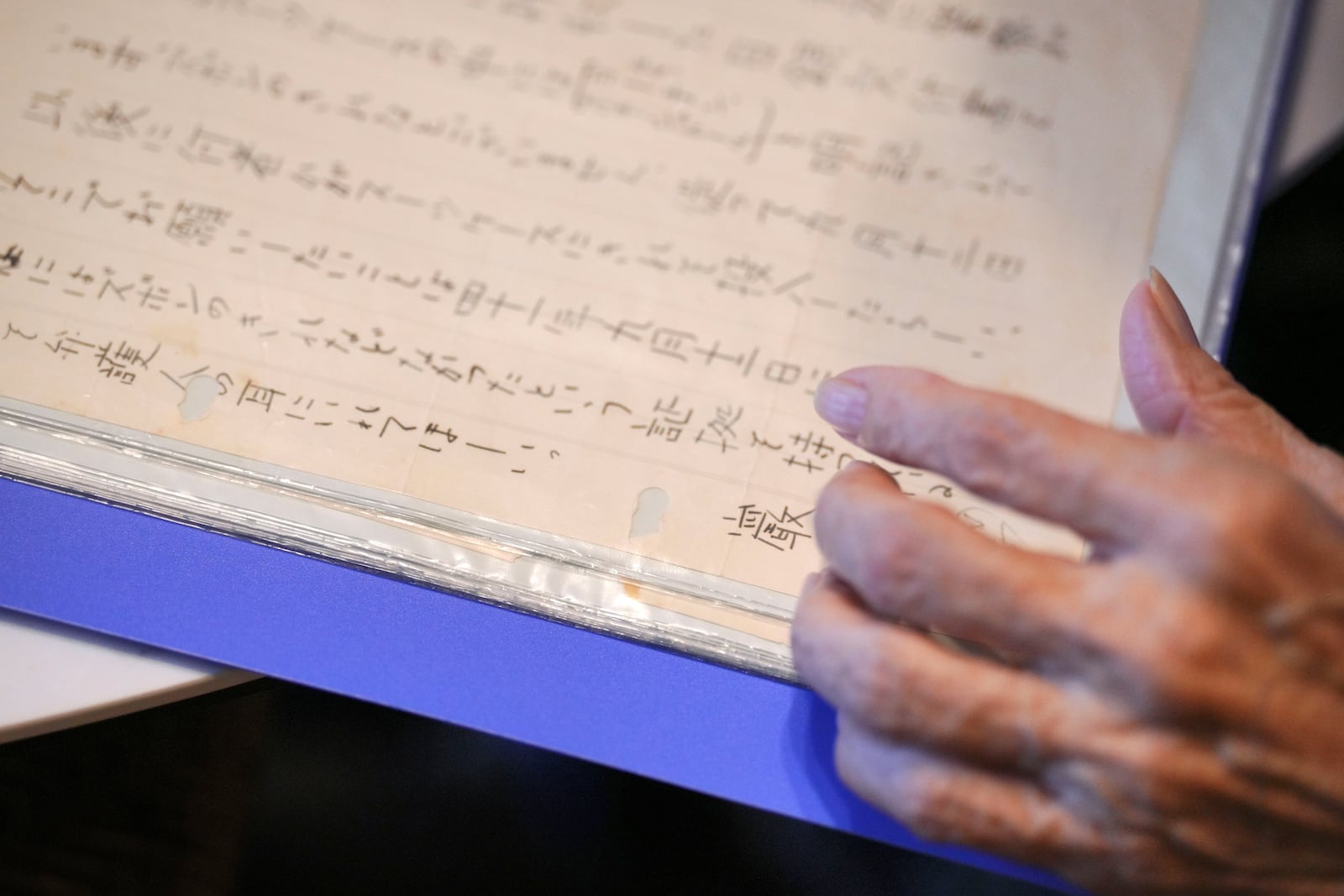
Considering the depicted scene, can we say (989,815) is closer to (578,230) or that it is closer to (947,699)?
(947,699)

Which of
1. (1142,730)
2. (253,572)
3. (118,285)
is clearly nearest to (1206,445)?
(1142,730)

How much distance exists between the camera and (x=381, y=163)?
48cm

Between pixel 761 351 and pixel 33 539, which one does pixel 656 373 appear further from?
pixel 33 539

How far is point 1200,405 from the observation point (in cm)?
35

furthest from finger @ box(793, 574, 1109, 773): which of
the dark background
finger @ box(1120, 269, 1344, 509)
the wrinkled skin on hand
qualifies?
the dark background

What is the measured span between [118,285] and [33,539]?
13 centimetres

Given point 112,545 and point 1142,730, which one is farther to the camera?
point 112,545

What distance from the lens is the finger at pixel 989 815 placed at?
11.1 inches

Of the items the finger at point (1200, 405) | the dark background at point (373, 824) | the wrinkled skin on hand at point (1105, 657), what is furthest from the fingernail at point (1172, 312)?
the dark background at point (373, 824)

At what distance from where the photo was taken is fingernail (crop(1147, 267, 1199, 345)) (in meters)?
0.37

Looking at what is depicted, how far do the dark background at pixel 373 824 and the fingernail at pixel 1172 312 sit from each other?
35cm

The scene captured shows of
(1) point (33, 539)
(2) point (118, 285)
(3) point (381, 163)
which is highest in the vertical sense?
(3) point (381, 163)

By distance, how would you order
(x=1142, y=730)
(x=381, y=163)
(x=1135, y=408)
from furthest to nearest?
(x=381, y=163)
(x=1135, y=408)
(x=1142, y=730)

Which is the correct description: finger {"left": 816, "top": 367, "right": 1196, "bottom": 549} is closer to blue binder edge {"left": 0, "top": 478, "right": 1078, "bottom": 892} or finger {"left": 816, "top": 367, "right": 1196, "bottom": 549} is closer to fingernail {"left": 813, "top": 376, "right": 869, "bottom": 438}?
fingernail {"left": 813, "top": 376, "right": 869, "bottom": 438}
